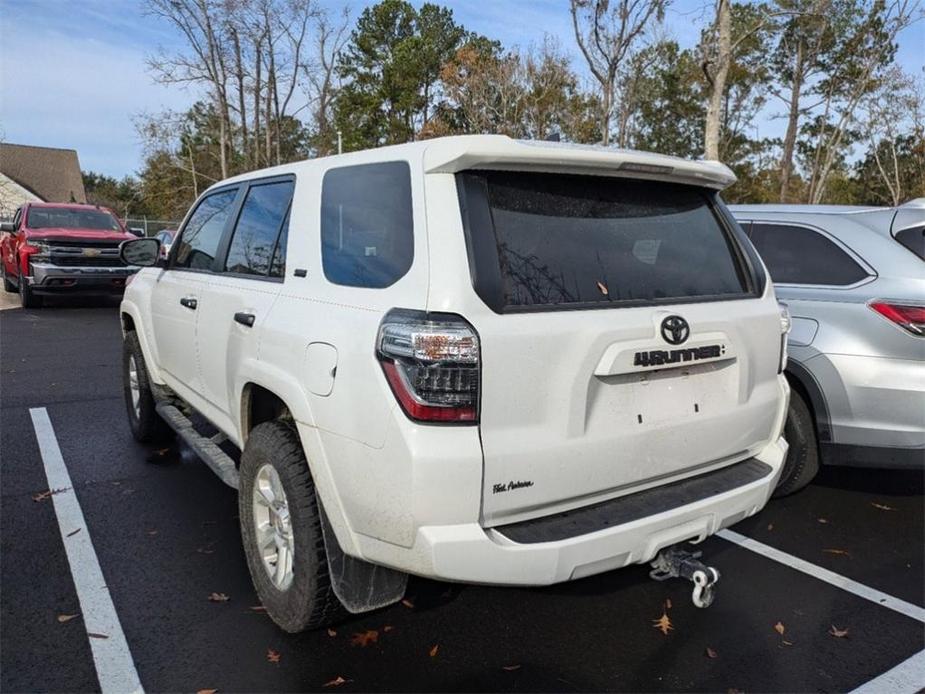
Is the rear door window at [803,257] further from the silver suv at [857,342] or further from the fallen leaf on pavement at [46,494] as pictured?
the fallen leaf on pavement at [46,494]

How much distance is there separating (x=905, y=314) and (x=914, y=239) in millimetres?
529

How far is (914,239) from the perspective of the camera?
12.9ft

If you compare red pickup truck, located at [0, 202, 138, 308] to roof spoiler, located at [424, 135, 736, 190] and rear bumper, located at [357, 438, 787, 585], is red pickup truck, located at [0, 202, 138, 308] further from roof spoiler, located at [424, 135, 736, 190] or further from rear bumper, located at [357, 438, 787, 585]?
rear bumper, located at [357, 438, 787, 585]

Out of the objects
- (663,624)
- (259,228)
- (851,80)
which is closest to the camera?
(663,624)

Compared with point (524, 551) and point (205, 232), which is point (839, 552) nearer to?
point (524, 551)

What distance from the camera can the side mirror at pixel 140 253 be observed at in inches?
192

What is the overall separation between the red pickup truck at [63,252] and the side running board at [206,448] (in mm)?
10241

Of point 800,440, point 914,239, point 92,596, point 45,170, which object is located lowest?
point 92,596

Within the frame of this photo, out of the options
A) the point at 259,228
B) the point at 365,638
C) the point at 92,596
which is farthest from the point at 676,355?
the point at 92,596

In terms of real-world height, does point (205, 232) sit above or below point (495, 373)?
above

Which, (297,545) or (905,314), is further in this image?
(905,314)

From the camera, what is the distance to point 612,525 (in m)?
2.32

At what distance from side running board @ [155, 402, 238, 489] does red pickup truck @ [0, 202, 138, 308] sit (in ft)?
33.6

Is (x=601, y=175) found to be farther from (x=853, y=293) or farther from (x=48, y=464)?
(x=48, y=464)
